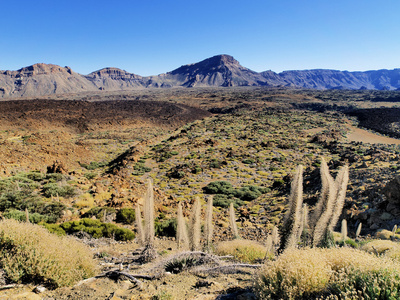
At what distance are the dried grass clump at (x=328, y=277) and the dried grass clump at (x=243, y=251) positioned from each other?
253 cm

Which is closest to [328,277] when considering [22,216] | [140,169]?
[22,216]

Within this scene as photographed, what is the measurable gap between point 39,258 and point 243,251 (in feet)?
14.0

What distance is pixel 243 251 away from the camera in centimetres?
588

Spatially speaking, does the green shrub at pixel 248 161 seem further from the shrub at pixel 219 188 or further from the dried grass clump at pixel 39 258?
the dried grass clump at pixel 39 258

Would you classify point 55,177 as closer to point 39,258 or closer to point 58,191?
point 58,191

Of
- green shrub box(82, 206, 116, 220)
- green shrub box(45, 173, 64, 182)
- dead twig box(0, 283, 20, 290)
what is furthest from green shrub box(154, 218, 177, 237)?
green shrub box(45, 173, 64, 182)

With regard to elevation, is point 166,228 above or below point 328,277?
below

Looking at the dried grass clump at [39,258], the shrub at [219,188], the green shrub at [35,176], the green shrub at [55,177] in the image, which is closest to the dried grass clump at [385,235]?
the shrub at [219,188]

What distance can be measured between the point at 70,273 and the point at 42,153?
2208cm

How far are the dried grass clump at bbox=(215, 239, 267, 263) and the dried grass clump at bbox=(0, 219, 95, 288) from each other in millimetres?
3096

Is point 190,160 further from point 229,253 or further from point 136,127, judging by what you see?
point 136,127

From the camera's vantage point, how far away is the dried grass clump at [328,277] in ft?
8.26

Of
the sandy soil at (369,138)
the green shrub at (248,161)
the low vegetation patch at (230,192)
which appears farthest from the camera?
the sandy soil at (369,138)

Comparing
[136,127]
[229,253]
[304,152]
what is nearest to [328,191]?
[229,253]
